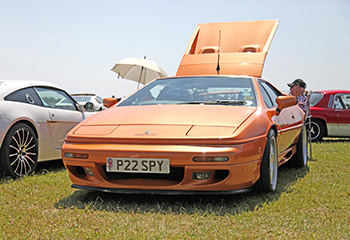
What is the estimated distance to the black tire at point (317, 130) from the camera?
41.2 feet

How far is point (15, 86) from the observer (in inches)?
239

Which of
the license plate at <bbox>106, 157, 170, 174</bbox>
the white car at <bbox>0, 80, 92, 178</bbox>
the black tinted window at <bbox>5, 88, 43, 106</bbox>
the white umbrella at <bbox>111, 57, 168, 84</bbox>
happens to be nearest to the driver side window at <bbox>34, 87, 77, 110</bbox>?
the white car at <bbox>0, 80, 92, 178</bbox>

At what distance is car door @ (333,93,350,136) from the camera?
12500 mm

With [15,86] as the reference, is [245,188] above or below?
below

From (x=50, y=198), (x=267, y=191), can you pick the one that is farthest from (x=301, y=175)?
(x=50, y=198)

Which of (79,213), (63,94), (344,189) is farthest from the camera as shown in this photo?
(63,94)

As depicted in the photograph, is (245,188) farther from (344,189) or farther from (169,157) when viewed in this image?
(344,189)

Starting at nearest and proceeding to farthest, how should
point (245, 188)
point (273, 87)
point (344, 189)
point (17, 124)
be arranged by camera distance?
point (245, 188) → point (344, 189) → point (17, 124) → point (273, 87)

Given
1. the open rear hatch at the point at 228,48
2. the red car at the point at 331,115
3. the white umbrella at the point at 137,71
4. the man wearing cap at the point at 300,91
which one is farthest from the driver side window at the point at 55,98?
the white umbrella at the point at 137,71

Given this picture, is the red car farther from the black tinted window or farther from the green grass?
the black tinted window

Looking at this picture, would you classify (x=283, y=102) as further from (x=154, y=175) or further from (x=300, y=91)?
(x=300, y=91)

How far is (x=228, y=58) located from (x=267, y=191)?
4.48m

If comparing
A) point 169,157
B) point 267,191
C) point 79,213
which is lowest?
point 267,191

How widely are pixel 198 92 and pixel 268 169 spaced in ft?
4.21
